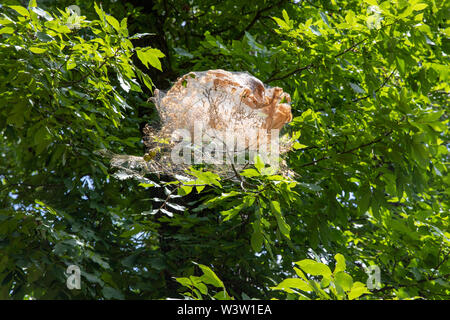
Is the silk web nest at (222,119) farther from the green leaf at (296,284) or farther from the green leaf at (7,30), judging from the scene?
the green leaf at (7,30)

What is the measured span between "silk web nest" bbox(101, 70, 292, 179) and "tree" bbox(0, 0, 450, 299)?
0.21m

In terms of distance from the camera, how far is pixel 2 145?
8016 millimetres

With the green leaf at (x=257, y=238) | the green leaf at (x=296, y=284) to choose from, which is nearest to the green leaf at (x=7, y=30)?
the green leaf at (x=257, y=238)

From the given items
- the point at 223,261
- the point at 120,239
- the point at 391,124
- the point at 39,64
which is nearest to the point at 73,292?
the point at 120,239

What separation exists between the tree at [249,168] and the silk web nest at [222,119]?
0.70 ft

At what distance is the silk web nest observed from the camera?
292cm

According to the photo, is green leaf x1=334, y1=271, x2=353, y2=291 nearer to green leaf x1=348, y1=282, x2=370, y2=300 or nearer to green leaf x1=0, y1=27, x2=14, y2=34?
green leaf x1=348, y1=282, x2=370, y2=300

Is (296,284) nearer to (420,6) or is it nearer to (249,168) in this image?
(249,168)

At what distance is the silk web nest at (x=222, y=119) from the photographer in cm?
292

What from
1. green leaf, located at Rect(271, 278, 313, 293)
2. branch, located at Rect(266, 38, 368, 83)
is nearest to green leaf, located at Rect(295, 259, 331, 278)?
green leaf, located at Rect(271, 278, 313, 293)

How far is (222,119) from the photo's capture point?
291 cm

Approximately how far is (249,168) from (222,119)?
65 centimetres

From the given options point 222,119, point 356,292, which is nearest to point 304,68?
point 222,119

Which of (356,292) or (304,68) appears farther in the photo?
(304,68)
